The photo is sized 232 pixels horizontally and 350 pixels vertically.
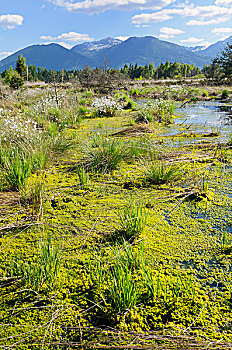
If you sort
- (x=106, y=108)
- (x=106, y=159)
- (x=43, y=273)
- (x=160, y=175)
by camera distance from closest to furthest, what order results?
(x=43, y=273) → (x=160, y=175) → (x=106, y=159) → (x=106, y=108)

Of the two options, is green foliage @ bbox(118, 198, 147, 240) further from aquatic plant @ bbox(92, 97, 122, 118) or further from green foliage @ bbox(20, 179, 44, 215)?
aquatic plant @ bbox(92, 97, 122, 118)

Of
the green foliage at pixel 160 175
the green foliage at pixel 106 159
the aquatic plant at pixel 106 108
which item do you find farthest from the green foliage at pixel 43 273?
the aquatic plant at pixel 106 108

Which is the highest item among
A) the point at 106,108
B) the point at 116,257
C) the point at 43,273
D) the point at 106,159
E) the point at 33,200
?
the point at 106,108

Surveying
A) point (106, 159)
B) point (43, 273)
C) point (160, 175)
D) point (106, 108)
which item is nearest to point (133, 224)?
point (43, 273)

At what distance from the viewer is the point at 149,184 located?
3.11m

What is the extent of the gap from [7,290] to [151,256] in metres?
1.00

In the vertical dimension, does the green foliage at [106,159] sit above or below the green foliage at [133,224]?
above

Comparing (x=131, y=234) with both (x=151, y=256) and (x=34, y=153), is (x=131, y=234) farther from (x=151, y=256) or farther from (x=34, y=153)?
(x=34, y=153)

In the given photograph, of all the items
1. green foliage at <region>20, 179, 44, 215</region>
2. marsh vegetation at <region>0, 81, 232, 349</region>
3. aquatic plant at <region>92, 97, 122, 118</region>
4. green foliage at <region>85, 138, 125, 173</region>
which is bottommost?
marsh vegetation at <region>0, 81, 232, 349</region>

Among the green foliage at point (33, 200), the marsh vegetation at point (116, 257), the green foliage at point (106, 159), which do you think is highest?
the green foliage at point (106, 159)

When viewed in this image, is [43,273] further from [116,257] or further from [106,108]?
[106,108]

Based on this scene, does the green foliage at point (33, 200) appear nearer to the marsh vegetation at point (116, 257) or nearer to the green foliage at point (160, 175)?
the marsh vegetation at point (116, 257)

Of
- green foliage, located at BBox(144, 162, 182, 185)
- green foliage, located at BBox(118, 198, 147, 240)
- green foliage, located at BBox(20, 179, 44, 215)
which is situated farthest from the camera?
green foliage, located at BBox(144, 162, 182, 185)

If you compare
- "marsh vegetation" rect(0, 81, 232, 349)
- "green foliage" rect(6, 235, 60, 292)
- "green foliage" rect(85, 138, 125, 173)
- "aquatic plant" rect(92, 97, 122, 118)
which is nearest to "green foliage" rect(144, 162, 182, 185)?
"marsh vegetation" rect(0, 81, 232, 349)
